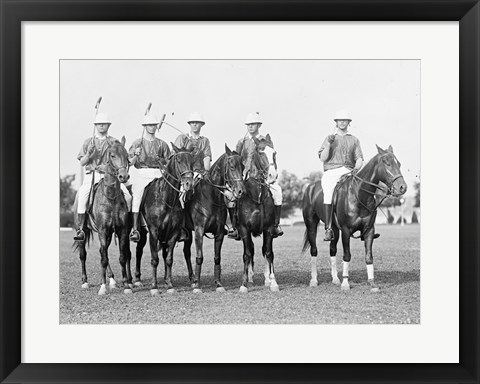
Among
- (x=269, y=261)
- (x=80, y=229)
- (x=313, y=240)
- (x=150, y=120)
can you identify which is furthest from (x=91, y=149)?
(x=313, y=240)

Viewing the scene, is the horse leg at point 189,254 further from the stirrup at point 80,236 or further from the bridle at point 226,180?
the stirrup at point 80,236

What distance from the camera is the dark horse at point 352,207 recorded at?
39.0ft

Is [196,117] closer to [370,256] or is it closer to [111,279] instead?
[111,279]

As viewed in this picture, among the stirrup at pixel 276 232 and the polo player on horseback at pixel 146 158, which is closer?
the polo player on horseback at pixel 146 158

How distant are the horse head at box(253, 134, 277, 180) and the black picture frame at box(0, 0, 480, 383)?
243cm

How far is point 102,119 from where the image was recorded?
11.0m

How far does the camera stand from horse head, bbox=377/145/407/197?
1123 centimetres

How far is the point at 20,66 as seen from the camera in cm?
966

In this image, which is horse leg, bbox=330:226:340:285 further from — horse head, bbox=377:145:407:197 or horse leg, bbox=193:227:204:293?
horse leg, bbox=193:227:204:293

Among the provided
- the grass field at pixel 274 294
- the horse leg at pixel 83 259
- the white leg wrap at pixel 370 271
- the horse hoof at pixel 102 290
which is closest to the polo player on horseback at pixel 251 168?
the grass field at pixel 274 294

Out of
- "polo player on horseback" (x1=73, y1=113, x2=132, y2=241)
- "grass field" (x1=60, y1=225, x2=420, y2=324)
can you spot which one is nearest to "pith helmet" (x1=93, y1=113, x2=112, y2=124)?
"polo player on horseback" (x1=73, y1=113, x2=132, y2=241)

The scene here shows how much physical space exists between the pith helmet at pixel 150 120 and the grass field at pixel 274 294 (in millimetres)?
2183

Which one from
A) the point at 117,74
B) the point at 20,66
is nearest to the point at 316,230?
the point at 117,74
